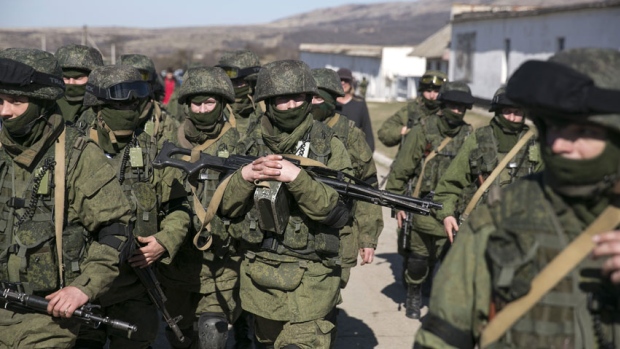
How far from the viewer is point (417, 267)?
8094mm

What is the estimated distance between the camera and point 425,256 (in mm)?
8125

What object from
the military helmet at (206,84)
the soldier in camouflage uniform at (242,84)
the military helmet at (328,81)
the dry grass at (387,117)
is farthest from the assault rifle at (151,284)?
the dry grass at (387,117)

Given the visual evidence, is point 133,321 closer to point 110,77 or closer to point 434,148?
point 110,77

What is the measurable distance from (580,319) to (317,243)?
2.42 m

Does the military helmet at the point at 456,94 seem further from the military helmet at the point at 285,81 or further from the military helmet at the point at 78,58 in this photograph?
the military helmet at the point at 78,58

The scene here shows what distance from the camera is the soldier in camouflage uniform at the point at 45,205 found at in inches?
162

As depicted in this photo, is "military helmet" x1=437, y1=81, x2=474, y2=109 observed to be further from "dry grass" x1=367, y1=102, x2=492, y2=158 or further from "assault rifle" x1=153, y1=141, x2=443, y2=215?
"dry grass" x1=367, y1=102, x2=492, y2=158

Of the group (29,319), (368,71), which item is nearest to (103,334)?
(29,319)

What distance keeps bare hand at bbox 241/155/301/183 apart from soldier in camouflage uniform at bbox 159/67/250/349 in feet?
3.23

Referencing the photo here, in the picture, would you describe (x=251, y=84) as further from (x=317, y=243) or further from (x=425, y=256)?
(x=317, y=243)

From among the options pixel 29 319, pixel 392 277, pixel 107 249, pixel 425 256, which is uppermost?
pixel 107 249

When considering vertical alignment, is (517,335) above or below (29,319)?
above

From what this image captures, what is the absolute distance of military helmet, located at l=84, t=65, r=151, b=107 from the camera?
5.38 m

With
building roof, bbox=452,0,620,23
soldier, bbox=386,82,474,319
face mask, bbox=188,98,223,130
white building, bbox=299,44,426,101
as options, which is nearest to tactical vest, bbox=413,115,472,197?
soldier, bbox=386,82,474,319
